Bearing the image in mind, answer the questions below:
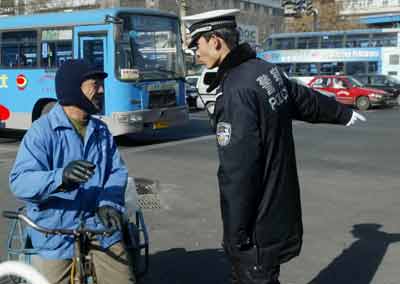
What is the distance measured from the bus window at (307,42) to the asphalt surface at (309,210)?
72.6ft

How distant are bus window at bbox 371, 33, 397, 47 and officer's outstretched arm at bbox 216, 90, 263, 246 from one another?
3199 centimetres

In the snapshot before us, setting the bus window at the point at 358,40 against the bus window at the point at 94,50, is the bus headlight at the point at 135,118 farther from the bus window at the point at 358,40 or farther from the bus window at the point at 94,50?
the bus window at the point at 358,40

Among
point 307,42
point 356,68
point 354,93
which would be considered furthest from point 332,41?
point 354,93

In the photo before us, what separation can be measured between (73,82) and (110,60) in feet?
34.5

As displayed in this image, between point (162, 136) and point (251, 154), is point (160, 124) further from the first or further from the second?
point (251, 154)

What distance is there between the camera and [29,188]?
9.55ft

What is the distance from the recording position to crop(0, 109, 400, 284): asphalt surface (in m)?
5.39

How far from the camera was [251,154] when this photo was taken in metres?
2.87

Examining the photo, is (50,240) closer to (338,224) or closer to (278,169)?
(278,169)

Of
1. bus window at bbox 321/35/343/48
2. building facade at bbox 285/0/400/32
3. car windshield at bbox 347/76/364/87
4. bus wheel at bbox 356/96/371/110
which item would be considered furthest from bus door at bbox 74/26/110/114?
building facade at bbox 285/0/400/32

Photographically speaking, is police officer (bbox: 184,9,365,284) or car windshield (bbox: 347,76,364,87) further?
car windshield (bbox: 347,76,364,87)

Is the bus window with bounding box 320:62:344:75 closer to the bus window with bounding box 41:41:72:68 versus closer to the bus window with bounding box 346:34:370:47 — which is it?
the bus window with bounding box 346:34:370:47

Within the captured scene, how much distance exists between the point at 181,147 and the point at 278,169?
10.5 meters

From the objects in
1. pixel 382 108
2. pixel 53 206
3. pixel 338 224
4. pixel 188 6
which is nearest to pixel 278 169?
pixel 53 206
